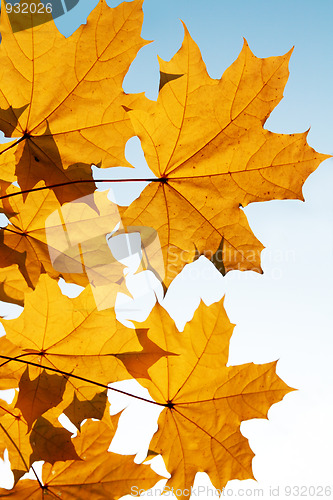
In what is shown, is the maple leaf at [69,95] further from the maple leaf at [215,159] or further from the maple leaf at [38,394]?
the maple leaf at [38,394]

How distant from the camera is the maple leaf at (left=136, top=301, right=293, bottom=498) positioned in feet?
2.58

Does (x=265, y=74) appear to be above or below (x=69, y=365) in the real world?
above

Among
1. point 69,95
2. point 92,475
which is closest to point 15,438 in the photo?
point 92,475

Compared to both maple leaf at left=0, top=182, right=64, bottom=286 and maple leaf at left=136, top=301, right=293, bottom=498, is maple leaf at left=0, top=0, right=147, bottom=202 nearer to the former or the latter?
maple leaf at left=0, top=182, right=64, bottom=286

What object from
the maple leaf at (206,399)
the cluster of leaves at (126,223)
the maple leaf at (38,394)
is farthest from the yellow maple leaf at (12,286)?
the maple leaf at (206,399)

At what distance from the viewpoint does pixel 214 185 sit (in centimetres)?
78

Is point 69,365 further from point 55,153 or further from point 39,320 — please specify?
point 55,153

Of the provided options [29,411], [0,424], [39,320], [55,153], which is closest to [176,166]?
[55,153]

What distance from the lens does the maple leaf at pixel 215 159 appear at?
71 centimetres

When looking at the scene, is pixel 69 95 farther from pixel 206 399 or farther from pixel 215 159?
pixel 206 399

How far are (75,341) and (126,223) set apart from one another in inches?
8.5

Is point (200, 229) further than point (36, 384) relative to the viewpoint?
Yes

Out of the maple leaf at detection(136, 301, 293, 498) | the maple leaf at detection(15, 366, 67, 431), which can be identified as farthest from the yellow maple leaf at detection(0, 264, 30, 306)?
the maple leaf at detection(136, 301, 293, 498)

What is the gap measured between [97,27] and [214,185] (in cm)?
33
